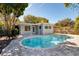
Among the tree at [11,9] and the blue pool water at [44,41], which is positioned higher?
the tree at [11,9]

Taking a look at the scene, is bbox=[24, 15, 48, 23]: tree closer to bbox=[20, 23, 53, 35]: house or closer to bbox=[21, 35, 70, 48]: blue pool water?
bbox=[20, 23, 53, 35]: house

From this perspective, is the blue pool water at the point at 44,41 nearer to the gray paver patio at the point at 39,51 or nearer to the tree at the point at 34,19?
the gray paver patio at the point at 39,51

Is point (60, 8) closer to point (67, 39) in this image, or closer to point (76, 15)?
point (76, 15)

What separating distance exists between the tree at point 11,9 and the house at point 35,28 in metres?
0.50

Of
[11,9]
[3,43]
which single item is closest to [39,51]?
[3,43]

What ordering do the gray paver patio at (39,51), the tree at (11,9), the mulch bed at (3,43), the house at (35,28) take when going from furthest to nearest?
1. the house at (35,28)
2. the mulch bed at (3,43)
3. the tree at (11,9)
4. the gray paver patio at (39,51)

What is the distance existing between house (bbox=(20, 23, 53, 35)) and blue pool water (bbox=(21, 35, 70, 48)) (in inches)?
9.2

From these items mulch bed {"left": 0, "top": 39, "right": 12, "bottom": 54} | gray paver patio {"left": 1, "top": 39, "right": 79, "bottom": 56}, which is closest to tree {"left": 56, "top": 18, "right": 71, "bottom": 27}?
gray paver patio {"left": 1, "top": 39, "right": 79, "bottom": 56}

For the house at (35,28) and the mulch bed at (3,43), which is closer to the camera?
the mulch bed at (3,43)

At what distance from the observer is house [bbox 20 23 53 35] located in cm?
591

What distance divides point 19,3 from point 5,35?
133cm

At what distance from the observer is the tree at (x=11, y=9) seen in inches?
220

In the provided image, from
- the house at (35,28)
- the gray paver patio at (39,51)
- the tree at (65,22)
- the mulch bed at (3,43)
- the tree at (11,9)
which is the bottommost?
the gray paver patio at (39,51)

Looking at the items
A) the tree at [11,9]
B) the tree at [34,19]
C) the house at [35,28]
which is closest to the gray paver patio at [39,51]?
the house at [35,28]
